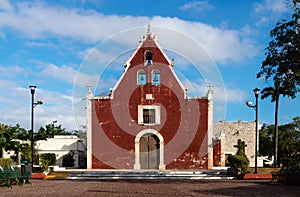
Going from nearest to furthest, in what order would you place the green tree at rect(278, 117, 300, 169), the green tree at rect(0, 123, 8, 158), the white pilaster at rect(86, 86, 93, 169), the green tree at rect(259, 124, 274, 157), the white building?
1. the green tree at rect(0, 123, 8, 158)
2. the white pilaster at rect(86, 86, 93, 169)
3. the white building
4. the green tree at rect(278, 117, 300, 169)
5. the green tree at rect(259, 124, 274, 157)

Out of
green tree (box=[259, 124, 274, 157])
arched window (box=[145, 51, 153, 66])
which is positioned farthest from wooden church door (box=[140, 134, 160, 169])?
A: green tree (box=[259, 124, 274, 157])

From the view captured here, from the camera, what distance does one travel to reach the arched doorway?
31531 mm

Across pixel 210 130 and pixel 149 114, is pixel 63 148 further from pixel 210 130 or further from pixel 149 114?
pixel 210 130

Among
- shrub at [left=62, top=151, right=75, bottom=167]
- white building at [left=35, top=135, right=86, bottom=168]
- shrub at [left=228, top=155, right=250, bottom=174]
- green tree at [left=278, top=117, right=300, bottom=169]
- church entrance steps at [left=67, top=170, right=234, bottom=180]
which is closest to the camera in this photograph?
church entrance steps at [left=67, top=170, right=234, bottom=180]

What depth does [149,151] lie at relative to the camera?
31703 mm

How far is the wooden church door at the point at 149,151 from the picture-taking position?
31.7 metres

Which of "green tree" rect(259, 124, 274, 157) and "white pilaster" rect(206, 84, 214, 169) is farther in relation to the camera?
"green tree" rect(259, 124, 274, 157)

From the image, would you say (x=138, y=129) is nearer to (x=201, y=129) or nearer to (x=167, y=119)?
(x=167, y=119)

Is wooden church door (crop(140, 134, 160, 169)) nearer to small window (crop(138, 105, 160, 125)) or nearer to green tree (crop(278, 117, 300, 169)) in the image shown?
small window (crop(138, 105, 160, 125))

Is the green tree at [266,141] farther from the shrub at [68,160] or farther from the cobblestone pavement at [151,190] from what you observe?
the cobblestone pavement at [151,190]

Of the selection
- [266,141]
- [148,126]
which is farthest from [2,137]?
[266,141]

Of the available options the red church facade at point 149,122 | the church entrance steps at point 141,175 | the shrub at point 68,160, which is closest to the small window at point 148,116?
the red church facade at point 149,122

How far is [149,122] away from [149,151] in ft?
6.92

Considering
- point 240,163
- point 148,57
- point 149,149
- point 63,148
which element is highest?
point 148,57
